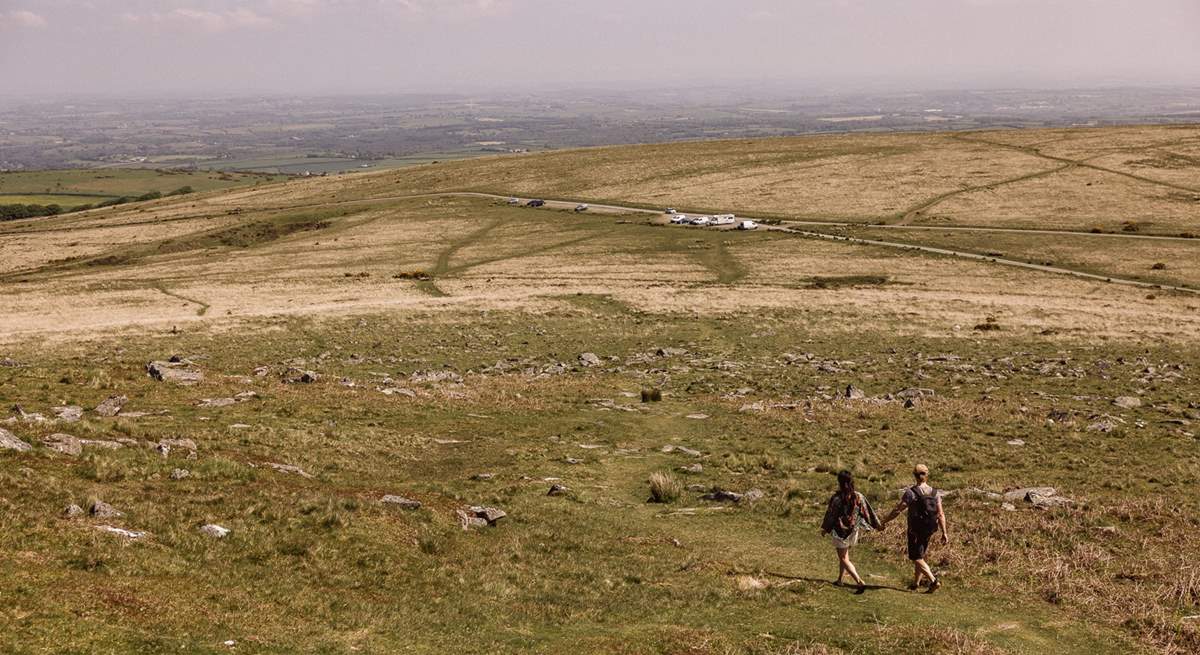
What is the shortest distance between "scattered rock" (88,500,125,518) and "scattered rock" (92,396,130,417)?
12.1m

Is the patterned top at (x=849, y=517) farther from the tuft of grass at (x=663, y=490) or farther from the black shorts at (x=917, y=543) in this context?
the tuft of grass at (x=663, y=490)

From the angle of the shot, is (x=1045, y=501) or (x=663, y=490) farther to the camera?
(x=663, y=490)

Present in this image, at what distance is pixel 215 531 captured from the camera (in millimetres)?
18250

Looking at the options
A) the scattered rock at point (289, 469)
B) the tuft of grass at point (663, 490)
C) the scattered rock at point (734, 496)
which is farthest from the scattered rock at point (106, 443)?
the scattered rock at point (734, 496)

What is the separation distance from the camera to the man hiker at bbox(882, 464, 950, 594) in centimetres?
1773

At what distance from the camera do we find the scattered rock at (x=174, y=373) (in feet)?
115

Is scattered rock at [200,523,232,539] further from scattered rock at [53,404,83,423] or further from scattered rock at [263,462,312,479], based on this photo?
scattered rock at [53,404,83,423]

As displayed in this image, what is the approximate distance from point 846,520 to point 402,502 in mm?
11506

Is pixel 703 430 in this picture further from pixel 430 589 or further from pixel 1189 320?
pixel 1189 320

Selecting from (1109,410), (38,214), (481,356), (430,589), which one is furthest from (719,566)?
(38,214)

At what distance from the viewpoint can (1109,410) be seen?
35.8 metres

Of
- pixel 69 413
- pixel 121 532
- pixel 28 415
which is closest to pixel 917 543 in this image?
pixel 121 532

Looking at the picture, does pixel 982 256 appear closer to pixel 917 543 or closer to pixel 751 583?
pixel 917 543

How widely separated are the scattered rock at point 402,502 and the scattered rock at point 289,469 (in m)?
3.66
